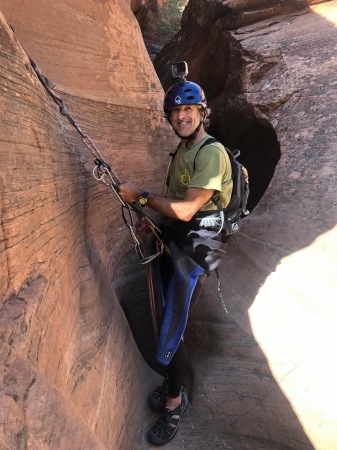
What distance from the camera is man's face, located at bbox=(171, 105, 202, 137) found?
9.56 ft

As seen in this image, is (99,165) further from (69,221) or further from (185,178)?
(185,178)

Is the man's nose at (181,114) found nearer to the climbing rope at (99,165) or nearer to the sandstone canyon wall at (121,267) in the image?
the climbing rope at (99,165)

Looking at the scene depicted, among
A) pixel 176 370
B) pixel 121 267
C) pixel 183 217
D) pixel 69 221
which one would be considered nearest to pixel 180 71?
pixel 183 217

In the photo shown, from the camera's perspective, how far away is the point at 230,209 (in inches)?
118

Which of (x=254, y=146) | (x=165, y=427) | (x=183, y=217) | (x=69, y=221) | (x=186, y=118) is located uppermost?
(x=186, y=118)

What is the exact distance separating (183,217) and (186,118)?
0.84m

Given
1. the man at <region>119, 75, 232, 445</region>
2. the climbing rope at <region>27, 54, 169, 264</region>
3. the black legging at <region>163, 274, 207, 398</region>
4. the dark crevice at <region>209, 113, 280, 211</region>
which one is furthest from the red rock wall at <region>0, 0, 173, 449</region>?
the dark crevice at <region>209, 113, 280, 211</region>

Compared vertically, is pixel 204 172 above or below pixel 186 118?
below

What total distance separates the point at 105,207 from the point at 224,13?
18.0 ft

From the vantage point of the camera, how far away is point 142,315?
421 centimetres

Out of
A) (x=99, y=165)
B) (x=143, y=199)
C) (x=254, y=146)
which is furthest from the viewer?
(x=254, y=146)

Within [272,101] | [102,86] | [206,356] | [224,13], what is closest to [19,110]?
[102,86]

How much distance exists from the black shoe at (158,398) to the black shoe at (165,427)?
0.30ft

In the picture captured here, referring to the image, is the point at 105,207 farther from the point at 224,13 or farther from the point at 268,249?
the point at 224,13
